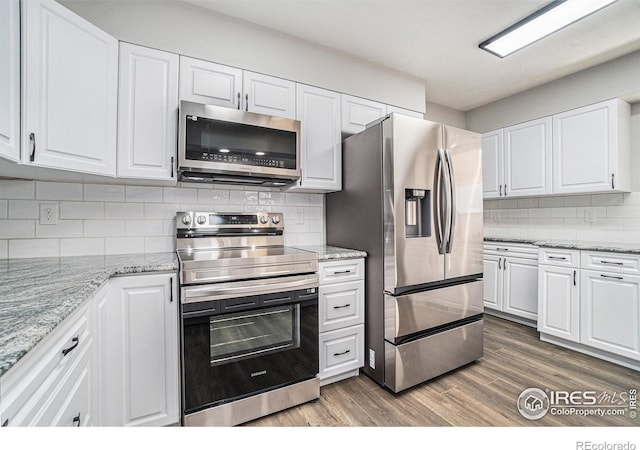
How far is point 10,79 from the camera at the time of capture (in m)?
1.25

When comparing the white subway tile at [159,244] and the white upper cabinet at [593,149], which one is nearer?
the white subway tile at [159,244]

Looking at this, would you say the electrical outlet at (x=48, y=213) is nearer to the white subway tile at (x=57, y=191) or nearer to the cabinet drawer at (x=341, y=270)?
the white subway tile at (x=57, y=191)

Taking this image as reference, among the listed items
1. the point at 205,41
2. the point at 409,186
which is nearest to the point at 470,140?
the point at 409,186

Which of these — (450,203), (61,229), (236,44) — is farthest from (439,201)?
(61,229)

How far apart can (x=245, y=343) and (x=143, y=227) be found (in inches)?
43.4

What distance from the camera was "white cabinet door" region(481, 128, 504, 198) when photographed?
11.8 feet

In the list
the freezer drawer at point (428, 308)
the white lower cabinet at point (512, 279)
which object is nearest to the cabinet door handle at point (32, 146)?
the freezer drawer at point (428, 308)

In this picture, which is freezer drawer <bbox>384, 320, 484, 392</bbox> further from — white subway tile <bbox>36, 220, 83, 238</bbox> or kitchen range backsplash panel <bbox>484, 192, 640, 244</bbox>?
white subway tile <bbox>36, 220, 83, 238</bbox>

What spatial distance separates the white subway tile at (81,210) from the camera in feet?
6.11

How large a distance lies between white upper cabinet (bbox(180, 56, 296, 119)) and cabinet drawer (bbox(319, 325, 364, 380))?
1702 millimetres

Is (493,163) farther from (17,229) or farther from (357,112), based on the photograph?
(17,229)

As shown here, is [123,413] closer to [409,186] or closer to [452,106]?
[409,186]

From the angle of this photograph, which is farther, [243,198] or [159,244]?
[243,198]

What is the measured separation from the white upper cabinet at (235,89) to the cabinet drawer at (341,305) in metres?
1.38
